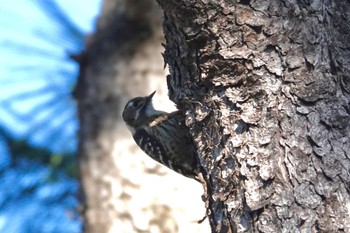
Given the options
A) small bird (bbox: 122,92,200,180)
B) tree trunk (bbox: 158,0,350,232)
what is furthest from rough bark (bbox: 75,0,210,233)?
tree trunk (bbox: 158,0,350,232)

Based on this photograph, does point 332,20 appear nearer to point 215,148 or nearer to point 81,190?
point 215,148

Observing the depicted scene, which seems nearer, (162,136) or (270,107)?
(270,107)

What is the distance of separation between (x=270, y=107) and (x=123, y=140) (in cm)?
304

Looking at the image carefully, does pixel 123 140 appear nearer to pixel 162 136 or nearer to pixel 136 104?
pixel 136 104

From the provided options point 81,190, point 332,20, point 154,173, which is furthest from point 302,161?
point 81,190

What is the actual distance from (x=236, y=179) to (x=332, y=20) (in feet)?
2.33

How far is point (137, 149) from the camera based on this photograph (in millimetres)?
6012

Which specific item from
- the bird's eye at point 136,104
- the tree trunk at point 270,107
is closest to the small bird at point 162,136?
the bird's eye at point 136,104

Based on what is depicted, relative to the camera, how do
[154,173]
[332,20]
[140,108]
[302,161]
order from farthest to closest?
[154,173]
[140,108]
[332,20]
[302,161]

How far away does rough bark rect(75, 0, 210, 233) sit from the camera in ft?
19.3

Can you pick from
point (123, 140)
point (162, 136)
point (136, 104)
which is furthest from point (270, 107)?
point (123, 140)

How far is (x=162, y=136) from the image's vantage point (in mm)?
4949

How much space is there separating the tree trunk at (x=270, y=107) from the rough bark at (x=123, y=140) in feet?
8.35

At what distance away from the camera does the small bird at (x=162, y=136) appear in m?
4.55
